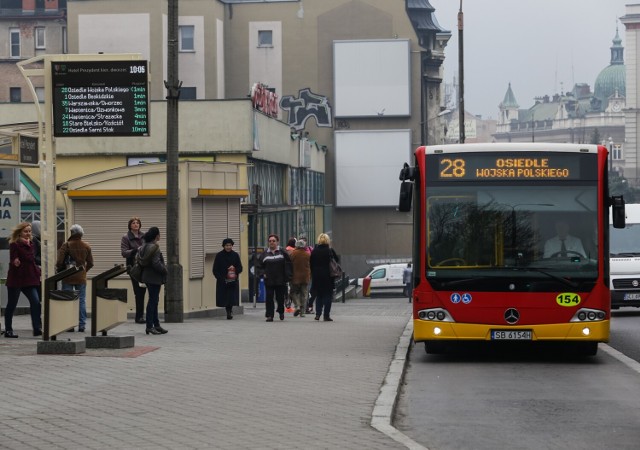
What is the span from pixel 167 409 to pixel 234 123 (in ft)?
108

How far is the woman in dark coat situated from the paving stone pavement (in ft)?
18.9

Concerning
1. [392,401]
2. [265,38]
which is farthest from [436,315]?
[265,38]

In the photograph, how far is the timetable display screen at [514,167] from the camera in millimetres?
16891

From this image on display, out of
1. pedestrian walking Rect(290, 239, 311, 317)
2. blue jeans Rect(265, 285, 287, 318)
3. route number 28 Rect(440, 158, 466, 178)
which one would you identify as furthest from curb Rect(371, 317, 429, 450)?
pedestrian walking Rect(290, 239, 311, 317)

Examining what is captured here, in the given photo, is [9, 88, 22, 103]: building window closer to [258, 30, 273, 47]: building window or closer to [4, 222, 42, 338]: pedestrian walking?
[258, 30, 273, 47]: building window

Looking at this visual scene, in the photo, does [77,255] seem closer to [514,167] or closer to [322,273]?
[514,167]

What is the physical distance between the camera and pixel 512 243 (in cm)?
1656

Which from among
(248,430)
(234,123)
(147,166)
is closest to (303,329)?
(147,166)

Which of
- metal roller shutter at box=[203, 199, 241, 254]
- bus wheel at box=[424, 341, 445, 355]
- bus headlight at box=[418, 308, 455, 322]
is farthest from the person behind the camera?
Answer: metal roller shutter at box=[203, 199, 241, 254]

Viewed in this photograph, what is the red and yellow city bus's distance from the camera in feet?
53.8

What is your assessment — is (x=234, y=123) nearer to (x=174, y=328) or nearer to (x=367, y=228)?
(x=174, y=328)

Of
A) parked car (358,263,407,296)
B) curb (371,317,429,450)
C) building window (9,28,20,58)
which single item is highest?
building window (9,28,20,58)

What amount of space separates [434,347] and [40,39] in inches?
3007

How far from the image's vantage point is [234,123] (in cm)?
4381
